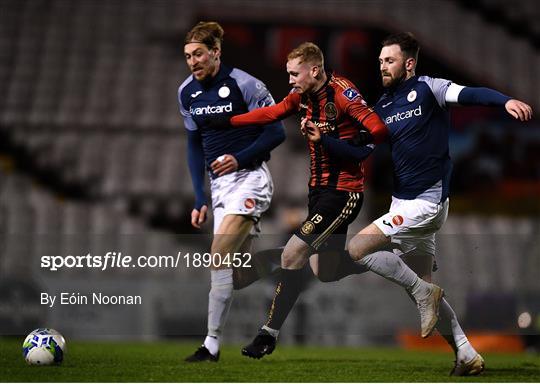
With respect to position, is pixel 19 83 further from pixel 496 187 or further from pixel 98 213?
pixel 496 187

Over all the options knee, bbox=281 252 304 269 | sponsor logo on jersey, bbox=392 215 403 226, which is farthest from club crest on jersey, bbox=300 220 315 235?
sponsor logo on jersey, bbox=392 215 403 226

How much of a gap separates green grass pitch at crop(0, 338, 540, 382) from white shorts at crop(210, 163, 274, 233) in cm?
102

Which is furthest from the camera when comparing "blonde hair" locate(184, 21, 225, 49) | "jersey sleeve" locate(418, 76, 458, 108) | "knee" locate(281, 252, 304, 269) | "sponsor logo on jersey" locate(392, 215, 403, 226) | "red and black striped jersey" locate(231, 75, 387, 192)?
"blonde hair" locate(184, 21, 225, 49)

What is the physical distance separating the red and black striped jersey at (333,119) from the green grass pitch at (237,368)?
1.21 metres

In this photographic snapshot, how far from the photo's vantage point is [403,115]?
6.73 metres

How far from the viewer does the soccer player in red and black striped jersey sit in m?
6.73

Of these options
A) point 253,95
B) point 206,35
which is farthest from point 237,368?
point 206,35

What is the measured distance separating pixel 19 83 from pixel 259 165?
31.1 ft

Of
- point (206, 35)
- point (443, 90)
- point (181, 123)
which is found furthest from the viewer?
point (181, 123)

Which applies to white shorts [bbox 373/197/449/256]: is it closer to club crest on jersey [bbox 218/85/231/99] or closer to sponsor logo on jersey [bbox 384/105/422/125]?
sponsor logo on jersey [bbox 384/105/422/125]

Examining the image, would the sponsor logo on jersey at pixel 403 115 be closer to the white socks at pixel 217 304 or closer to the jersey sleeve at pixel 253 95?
the jersey sleeve at pixel 253 95

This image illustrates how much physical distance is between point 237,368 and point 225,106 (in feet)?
5.84

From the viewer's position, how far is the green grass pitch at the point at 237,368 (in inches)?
252

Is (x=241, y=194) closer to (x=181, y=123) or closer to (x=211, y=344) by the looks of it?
(x=211, y=344)
